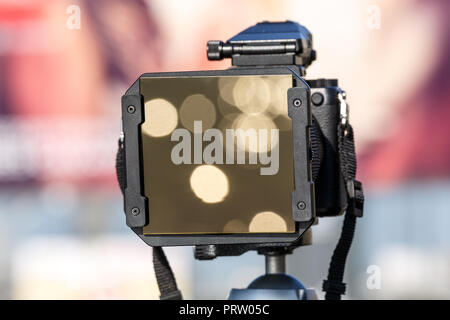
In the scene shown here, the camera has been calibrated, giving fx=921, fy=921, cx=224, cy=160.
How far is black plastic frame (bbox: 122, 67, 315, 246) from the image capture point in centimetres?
126

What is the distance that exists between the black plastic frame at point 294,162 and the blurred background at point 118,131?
175 cm

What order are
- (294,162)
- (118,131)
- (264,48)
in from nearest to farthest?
1. (294,162)
2. (264,48)
3. (118,131)

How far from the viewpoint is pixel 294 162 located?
1.27m

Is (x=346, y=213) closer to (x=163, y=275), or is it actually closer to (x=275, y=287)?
(x=275, y=287)

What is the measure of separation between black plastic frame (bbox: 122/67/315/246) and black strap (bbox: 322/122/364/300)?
0.14m

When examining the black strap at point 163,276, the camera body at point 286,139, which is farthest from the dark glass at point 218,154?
the black strap at point 163,276

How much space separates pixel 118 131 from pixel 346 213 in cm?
184

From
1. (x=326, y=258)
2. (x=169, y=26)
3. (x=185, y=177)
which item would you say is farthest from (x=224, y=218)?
(x=169, y=26)

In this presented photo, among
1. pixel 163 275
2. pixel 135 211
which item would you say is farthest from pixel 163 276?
pixel 135 211

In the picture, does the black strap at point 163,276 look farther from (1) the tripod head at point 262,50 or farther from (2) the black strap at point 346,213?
(2) the black strap at point 346,213

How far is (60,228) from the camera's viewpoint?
3230 millimetres

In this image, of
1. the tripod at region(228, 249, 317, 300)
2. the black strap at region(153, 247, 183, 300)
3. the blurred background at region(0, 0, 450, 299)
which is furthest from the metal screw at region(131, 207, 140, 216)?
the blurred background at region(0, 0, 450, 299)

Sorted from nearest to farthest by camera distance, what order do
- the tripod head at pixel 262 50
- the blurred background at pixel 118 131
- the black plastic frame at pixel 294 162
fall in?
the black plastic frame at pixel 294 162
the tripod head at pixel 262 50
the blurred background at pixel 118 131

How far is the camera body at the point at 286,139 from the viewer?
1269 mm
